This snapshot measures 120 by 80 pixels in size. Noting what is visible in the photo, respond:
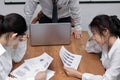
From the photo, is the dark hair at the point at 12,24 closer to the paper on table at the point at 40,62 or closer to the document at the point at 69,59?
the paper on table at the point at 40,62

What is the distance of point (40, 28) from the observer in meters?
1.79

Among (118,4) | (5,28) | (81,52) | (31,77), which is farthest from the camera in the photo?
(118,4)

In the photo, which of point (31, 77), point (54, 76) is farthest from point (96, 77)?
point (31, 77)

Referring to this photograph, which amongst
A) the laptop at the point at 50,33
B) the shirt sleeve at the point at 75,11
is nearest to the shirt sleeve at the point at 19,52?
the laptop at the point at 50,33

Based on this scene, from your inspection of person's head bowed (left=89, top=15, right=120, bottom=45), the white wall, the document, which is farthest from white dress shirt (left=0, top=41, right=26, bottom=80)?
the white wall

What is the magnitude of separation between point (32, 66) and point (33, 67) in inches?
0.6

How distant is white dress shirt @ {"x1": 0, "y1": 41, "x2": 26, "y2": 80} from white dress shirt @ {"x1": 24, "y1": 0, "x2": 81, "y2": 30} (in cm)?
49

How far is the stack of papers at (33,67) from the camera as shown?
1.47 metres

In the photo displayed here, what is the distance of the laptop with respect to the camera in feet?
5.86

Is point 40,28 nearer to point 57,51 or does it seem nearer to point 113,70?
point 57,51

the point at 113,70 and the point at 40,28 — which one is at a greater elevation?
the point at 40,28

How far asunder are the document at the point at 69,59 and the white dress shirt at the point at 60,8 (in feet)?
1.62

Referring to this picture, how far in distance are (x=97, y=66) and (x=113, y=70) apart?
15 cm

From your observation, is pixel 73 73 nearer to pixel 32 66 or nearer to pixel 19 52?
pixel 32 66
